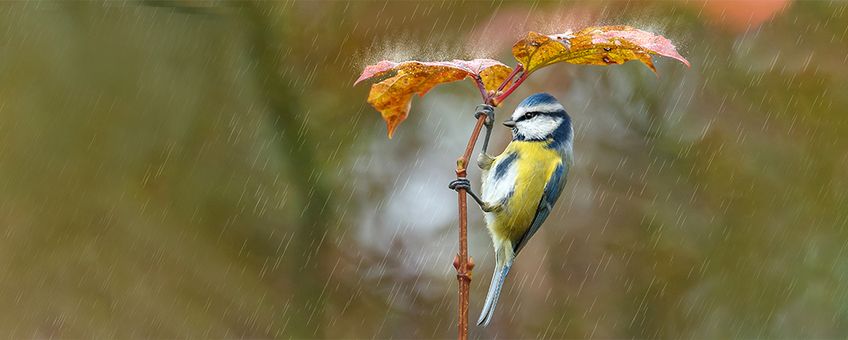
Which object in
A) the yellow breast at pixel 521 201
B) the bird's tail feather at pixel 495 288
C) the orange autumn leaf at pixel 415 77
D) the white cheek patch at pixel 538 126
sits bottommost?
the bird's tail feather at pixel 495 288

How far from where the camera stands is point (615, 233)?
13.2 ft

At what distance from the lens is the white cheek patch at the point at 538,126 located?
1.42m

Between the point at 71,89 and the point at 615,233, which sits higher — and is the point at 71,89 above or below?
below

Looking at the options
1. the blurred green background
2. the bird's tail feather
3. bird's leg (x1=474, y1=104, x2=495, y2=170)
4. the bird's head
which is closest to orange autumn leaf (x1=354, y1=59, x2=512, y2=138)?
bird's leg (x1=474, y1=104, x2=495, y2=170)

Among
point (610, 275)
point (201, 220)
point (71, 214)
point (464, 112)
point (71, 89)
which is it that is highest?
point (464, 112)

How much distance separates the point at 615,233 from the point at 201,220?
1.91 meters

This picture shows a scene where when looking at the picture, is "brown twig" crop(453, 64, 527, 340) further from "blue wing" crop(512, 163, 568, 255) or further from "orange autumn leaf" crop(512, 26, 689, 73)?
"blue wing" crop(512, 163, 568, 255)

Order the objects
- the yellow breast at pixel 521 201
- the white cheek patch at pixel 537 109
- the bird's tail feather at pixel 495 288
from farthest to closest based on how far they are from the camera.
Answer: the yellow breast at pixel 521 201, the white cheek patch at pixel 537 109, the bird's tail feather at pixel 495 288

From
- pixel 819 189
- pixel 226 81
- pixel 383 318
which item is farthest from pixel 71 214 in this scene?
pixel 819 189

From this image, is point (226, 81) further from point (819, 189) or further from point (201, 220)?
point (819, 189)

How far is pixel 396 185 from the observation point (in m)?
3.73

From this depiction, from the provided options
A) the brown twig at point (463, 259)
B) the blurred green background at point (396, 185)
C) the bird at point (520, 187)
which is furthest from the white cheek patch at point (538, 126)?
the blurred green background at point (396, 185)

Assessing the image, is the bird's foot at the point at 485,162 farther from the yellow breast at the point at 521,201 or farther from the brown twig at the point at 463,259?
the brown twig at the point at 463,259

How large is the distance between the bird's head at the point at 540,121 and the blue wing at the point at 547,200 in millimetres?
85
